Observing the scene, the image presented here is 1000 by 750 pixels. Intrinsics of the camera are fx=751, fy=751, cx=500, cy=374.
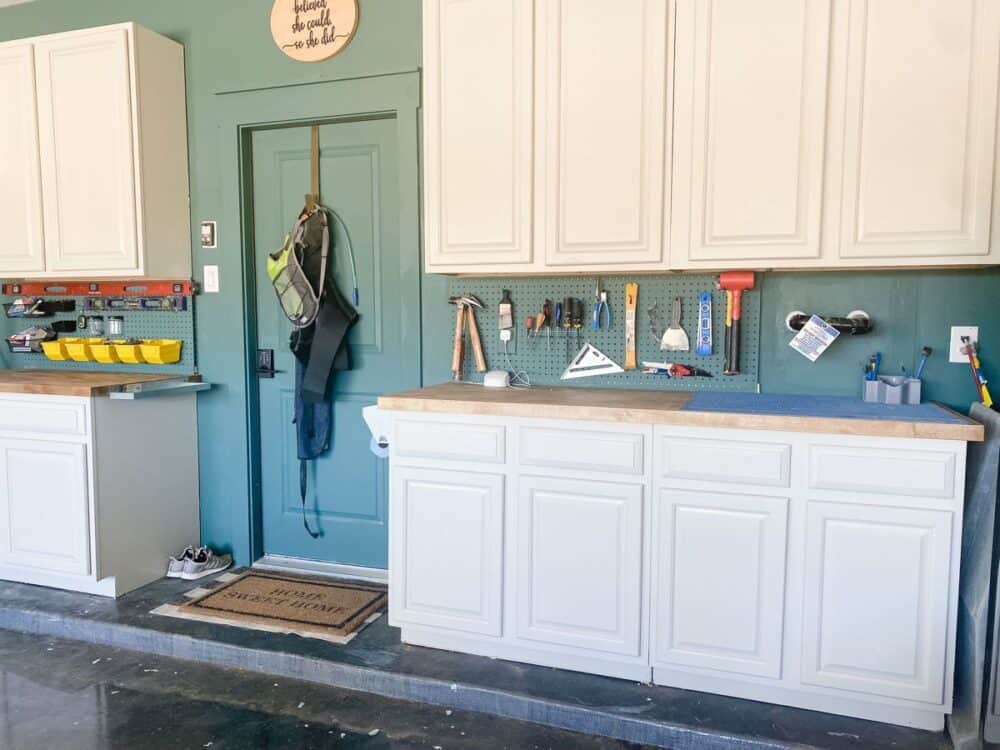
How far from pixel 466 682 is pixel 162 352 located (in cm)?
212

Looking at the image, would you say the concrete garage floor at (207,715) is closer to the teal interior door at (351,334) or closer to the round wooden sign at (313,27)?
the teal interior door at (351,334)

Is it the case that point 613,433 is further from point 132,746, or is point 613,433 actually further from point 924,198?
point 132,746

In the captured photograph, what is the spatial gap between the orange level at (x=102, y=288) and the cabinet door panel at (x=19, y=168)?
31cm

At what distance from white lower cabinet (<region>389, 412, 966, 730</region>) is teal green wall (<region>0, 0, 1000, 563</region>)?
0.62m

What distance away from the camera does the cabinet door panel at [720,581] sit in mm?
2205

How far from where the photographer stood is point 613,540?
2.36 metres

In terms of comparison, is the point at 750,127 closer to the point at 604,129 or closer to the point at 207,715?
the point at 604,129

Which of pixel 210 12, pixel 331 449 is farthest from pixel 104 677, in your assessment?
pixel 210 12

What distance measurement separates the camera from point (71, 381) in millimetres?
3160

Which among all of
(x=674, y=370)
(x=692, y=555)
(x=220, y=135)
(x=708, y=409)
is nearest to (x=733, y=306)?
(x=674, y=370)

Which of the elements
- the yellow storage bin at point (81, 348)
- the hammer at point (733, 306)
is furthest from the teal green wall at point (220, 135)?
the hammer at point (733, 306)

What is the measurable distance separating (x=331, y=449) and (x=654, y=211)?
5.91ft

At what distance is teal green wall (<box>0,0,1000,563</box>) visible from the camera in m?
2.54

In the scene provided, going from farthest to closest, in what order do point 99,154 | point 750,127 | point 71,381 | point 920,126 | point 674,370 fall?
point 99,154 < point 71,381 < point 674,370 < point 750,127 < point 920,126
